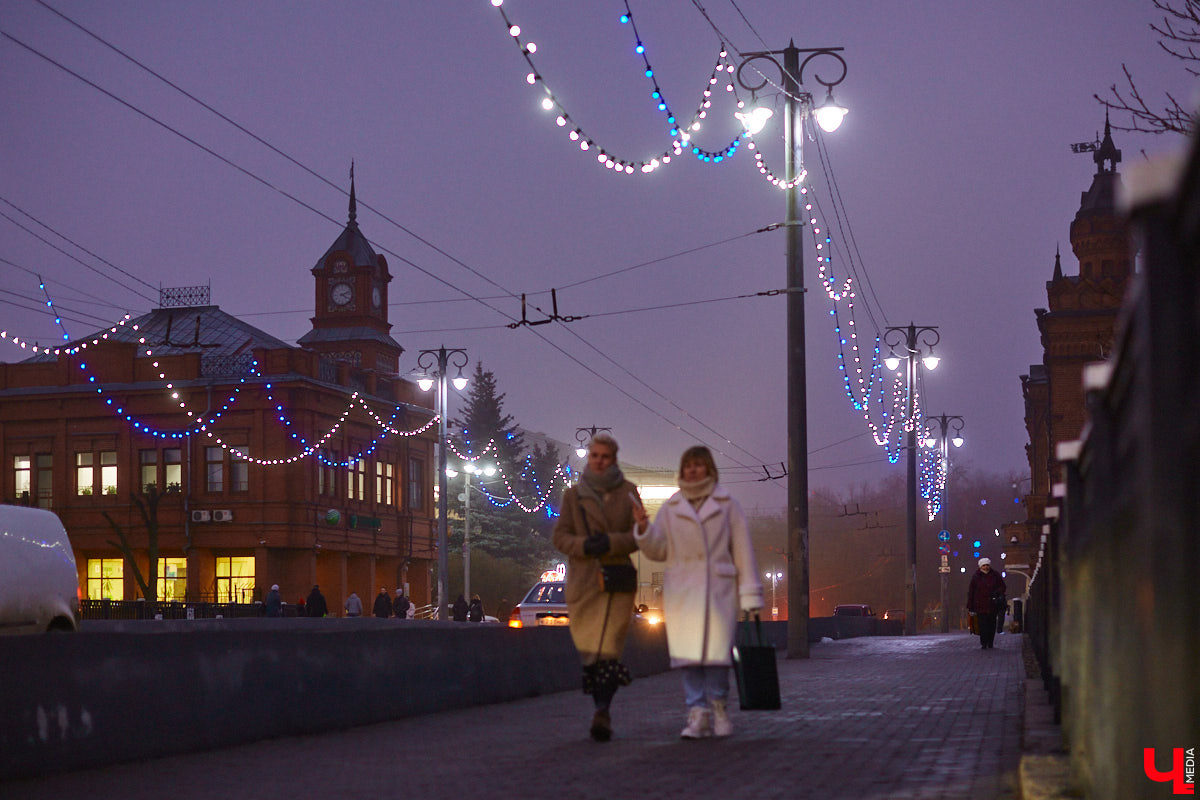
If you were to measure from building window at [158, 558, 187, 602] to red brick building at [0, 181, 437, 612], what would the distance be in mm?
83

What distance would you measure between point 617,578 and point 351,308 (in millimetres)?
71978

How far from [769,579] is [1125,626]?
155515mm

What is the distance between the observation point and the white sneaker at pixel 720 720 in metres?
10.2

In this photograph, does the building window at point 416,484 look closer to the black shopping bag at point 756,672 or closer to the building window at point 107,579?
the building window at point 107,579

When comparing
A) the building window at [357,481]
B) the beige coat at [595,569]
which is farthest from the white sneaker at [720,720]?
the building window at [357,481]

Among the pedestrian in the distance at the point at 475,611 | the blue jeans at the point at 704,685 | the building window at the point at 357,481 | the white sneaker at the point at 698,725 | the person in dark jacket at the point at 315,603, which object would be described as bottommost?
the pedestrian in the distance at the point at 475,611

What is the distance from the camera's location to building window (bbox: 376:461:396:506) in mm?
74125

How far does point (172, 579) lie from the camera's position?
67.1m

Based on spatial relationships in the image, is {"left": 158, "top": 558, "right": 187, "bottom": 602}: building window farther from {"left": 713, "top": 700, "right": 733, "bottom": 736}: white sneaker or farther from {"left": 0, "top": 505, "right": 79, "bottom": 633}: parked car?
{"left": 713, "top": 700, "right": 733, "bottom": 736}: white sneaker

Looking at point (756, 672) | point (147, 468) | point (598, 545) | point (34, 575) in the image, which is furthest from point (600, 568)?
point (147, 468)

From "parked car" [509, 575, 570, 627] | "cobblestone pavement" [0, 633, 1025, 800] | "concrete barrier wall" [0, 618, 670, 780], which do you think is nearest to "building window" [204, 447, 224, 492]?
"parked car" [509, 575, 570, 627]

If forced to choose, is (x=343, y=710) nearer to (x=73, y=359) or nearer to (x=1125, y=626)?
(x=1125, y=626)

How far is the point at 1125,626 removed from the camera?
4148 mm

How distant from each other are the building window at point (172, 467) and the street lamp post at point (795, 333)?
44.4m
